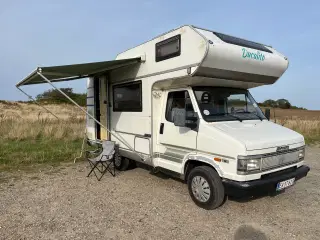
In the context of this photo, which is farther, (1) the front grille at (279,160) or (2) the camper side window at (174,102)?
(2) the camper side window at (174,102)

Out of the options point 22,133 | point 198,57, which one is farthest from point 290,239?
point 22,133

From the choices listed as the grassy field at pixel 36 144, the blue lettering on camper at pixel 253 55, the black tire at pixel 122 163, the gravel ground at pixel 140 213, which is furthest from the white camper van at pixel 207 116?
the grassy field at pixel 36 144

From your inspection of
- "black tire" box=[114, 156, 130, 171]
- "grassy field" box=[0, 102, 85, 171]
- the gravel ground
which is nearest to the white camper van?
the gravel ground

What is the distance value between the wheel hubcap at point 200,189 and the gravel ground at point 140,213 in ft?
0.74

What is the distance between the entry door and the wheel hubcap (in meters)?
0.55

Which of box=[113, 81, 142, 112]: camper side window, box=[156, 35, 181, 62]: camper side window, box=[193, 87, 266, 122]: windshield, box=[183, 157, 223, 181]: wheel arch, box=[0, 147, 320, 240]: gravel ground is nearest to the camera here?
box=[0, 147, 320, 240]: gravel ground

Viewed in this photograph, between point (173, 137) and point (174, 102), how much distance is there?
698 mm

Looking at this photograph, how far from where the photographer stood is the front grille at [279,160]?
4.48m

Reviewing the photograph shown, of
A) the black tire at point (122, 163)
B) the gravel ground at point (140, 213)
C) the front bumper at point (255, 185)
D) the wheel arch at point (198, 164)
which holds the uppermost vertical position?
the wheel arch at point (198, 164)

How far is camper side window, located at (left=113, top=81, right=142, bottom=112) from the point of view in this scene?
6586mm

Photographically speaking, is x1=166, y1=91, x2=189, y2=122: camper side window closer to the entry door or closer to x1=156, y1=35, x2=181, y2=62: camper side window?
the entry door

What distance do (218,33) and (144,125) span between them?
2467 mm

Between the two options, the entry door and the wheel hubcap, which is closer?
the wheel hubcap

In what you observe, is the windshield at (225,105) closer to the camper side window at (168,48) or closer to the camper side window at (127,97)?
the camper side window at (168,48)
